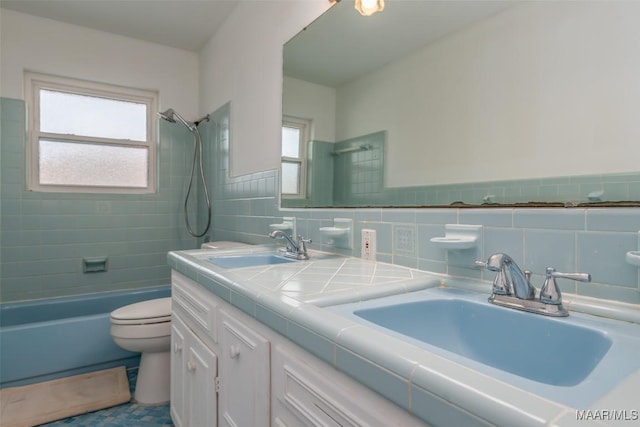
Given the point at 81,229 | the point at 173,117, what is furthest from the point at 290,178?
the point at 81,229

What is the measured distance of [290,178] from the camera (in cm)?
187

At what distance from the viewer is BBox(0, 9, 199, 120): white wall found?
2.49 meters

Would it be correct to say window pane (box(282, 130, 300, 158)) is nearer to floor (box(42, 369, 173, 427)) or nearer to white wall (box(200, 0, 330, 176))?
white wall (box(200, 0, 330, 176))

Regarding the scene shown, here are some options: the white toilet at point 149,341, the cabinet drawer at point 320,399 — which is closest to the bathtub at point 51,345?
the white toilet at point 149,341

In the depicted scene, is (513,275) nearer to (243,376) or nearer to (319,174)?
(243,376)

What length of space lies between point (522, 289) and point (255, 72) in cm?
198

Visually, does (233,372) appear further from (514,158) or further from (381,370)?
(514,158)

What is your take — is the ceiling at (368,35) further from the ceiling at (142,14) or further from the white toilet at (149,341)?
the white toilet at (149,341)

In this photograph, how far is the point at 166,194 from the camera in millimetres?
3098

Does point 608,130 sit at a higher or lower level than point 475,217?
higher

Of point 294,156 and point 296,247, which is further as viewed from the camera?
point 294,156

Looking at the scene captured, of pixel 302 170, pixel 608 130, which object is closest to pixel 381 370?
pixel 608 130

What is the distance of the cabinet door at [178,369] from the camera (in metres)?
1.49

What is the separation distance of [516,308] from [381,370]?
1.39ft
